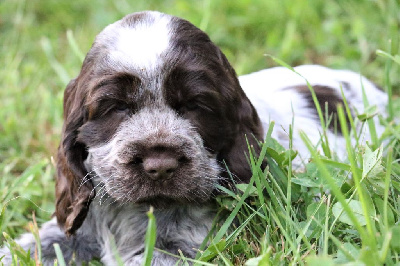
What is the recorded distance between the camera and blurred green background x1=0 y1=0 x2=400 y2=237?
546 cm

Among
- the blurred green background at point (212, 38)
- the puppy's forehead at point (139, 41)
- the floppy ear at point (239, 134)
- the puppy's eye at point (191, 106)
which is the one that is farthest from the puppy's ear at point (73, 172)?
the blurred green background at point (212, 38)

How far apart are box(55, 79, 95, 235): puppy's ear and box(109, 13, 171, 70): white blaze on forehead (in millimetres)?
340

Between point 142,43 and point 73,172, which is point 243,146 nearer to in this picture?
point 142,43

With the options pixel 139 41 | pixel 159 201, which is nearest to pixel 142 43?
pixel 139 41

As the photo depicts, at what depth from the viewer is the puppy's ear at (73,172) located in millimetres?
3459

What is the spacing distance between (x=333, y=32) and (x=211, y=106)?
11.7 feet

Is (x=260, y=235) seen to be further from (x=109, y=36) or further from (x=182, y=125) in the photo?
(x=109, y=36)

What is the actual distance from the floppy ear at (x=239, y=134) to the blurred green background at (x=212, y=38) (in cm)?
204

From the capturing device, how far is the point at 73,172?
138 inches

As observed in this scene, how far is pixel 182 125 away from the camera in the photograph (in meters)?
3.24

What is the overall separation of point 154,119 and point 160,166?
330 mm

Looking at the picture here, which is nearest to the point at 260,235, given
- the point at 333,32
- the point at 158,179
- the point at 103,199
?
the point at 158,179

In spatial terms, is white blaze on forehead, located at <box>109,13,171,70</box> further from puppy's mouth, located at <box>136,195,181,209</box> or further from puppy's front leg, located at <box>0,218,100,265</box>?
puppy's front leg, located at <box>0,218,100,265</box>

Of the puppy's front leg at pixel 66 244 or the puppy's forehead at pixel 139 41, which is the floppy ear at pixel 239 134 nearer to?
the puppy's forehead at pixel 139 41
